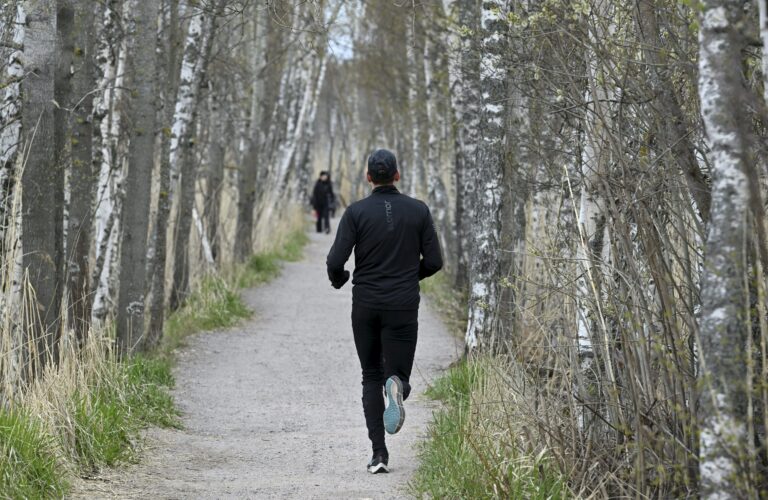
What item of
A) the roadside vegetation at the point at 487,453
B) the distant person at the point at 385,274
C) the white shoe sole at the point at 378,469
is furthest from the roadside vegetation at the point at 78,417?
the roadside vegetation at the point at 487,453

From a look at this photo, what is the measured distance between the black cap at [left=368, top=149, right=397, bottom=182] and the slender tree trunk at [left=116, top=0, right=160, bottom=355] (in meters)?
4.02

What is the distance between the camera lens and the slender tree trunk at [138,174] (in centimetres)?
1031

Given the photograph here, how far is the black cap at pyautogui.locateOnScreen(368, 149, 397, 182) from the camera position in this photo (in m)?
6.91

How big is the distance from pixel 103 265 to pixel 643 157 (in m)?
8.33

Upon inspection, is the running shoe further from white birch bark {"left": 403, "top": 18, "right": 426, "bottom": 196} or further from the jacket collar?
white birch bark {"left": 403, "top": 18, "right": 426, "bottom": 196}

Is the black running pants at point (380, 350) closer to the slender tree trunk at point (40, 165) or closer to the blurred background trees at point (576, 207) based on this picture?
the blurred background trees at point (576, 207)

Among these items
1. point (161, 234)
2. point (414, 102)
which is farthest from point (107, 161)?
point (414, 102)

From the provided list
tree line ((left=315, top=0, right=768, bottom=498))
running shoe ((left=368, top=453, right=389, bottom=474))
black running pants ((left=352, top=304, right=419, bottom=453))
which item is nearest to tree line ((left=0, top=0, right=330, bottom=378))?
black running pants ((left=352, top=304, right=419, bottom=453))

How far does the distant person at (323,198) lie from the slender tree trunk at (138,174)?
22723 mm

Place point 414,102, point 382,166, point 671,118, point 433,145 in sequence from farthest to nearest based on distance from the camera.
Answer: point 414,102 → point 433,145 → point 382,166 → point 671,118

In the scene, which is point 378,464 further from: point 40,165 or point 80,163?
point 80,163

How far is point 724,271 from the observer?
392 centimetres

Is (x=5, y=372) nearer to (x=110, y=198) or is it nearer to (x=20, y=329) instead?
(x=20, y=329)

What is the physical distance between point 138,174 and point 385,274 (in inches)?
179
